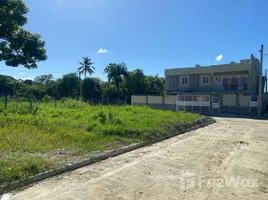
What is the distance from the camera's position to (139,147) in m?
7.22

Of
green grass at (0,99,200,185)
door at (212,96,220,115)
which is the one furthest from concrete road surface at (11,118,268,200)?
door at (212,96,220,115)

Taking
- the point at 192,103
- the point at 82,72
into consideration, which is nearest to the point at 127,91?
the point at 82,72

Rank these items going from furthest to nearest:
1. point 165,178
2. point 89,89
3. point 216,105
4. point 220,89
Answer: point 89,89
point 220,89
point 216,105
point 165,178

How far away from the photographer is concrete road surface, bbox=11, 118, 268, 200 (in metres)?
3.60

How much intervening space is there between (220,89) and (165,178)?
2500 cm

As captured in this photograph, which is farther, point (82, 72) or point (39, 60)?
point (82, 72)

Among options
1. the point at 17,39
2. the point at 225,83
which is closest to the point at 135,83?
the point at 225,83

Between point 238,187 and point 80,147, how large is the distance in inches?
175

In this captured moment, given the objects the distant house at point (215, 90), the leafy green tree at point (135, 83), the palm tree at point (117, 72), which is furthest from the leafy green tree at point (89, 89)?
the distant house at point (215, 90)

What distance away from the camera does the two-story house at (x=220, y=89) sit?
23203 mm

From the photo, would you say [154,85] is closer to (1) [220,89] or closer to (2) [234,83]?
(1) [220,89]

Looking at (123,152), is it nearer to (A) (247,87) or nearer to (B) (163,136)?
(B) (163,136)

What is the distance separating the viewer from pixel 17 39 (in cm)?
1255

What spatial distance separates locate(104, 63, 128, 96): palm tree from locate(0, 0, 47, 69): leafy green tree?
2720 cm
